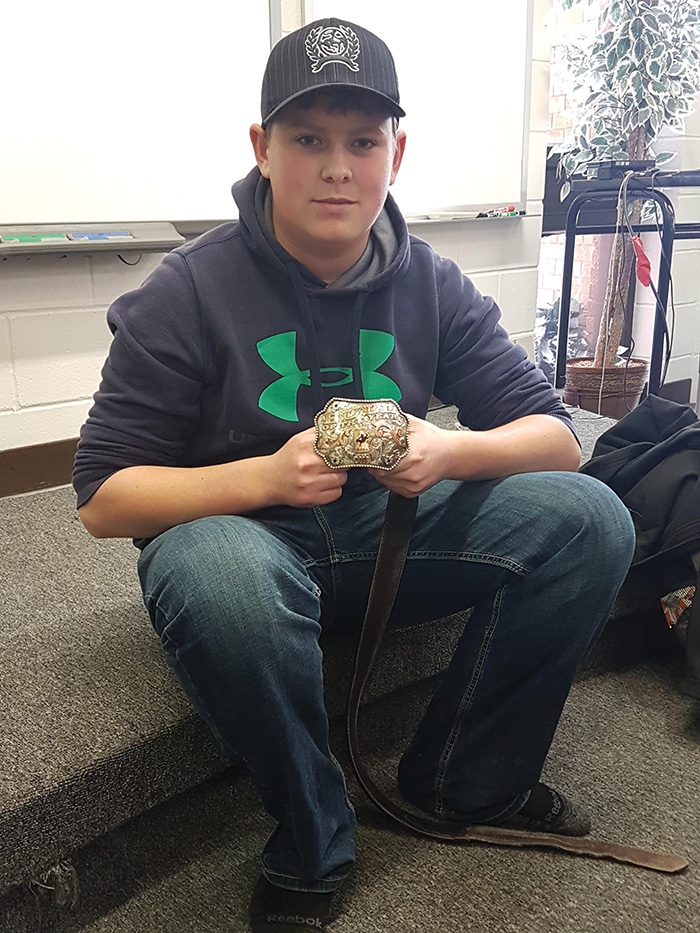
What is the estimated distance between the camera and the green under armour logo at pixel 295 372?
1.06 meters

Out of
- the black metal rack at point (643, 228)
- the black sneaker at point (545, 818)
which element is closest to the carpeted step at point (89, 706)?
the black sneaker at point (545, 818)

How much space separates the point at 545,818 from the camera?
3.75 feet

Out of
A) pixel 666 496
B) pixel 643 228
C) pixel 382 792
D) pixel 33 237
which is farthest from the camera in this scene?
pixel 643 228

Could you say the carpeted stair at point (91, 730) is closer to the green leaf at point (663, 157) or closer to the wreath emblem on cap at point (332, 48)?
the wreath emblem on cap at point (332, 48)

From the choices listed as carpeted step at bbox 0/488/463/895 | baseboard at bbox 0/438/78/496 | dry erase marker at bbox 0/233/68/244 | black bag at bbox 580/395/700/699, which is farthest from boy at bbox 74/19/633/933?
baseboard at bbox 0/438/78/496

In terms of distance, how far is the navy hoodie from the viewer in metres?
1.00

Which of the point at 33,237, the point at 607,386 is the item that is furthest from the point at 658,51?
the point at 33,237

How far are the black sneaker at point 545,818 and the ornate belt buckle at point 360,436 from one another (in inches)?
20.8

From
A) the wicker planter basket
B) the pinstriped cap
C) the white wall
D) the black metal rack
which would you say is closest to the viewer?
the pinstriped cap

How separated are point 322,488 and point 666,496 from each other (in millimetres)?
786

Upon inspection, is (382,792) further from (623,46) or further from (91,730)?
(623,46)

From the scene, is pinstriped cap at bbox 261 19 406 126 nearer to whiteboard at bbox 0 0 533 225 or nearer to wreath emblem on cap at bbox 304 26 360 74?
wreath emblem on cap at bbox 304 26 360 74

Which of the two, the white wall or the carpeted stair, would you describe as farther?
the white wall

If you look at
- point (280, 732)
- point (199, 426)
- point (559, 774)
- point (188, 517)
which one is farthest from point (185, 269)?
point (559, 774)
